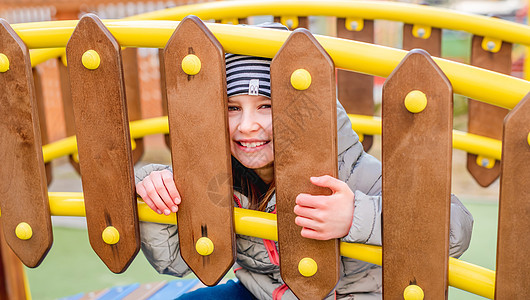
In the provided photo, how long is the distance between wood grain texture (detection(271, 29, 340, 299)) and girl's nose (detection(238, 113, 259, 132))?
20 cm

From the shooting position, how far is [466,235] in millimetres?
934

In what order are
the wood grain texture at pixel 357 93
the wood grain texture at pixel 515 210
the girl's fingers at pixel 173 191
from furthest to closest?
the wood grain texture at pixel 357 93 < the girl's fingers at pixel 173 191 < the wood grain texture at pixel 515 210

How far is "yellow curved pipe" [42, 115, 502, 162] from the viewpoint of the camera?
184 cm

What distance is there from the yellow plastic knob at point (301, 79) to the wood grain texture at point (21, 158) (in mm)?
497

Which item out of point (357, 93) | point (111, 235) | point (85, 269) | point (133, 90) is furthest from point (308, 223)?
point (85, 269)

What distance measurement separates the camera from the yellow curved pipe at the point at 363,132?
184 centimetres

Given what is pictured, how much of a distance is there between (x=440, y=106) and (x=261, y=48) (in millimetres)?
289

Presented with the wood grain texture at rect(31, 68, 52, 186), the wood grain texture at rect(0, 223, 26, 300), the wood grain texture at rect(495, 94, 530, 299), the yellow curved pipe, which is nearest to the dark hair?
the wood grain texture at rect(495, 94, 530, 299)

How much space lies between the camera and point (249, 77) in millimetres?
A: 1058

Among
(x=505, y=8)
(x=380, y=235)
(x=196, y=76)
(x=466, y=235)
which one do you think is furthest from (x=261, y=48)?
(x=505, y=8)

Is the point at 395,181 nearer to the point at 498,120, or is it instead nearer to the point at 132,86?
the point at 498,120

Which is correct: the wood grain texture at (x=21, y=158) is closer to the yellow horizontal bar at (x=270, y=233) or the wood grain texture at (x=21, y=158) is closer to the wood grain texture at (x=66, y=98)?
the yellow horizontal bar at (x=270, y=233)

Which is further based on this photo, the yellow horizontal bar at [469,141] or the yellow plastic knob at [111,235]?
the yellow horizontal bar at [469,141]

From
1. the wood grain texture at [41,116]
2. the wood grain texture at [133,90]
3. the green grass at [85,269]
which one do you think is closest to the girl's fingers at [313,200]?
the wood grain texture at [133,90]
